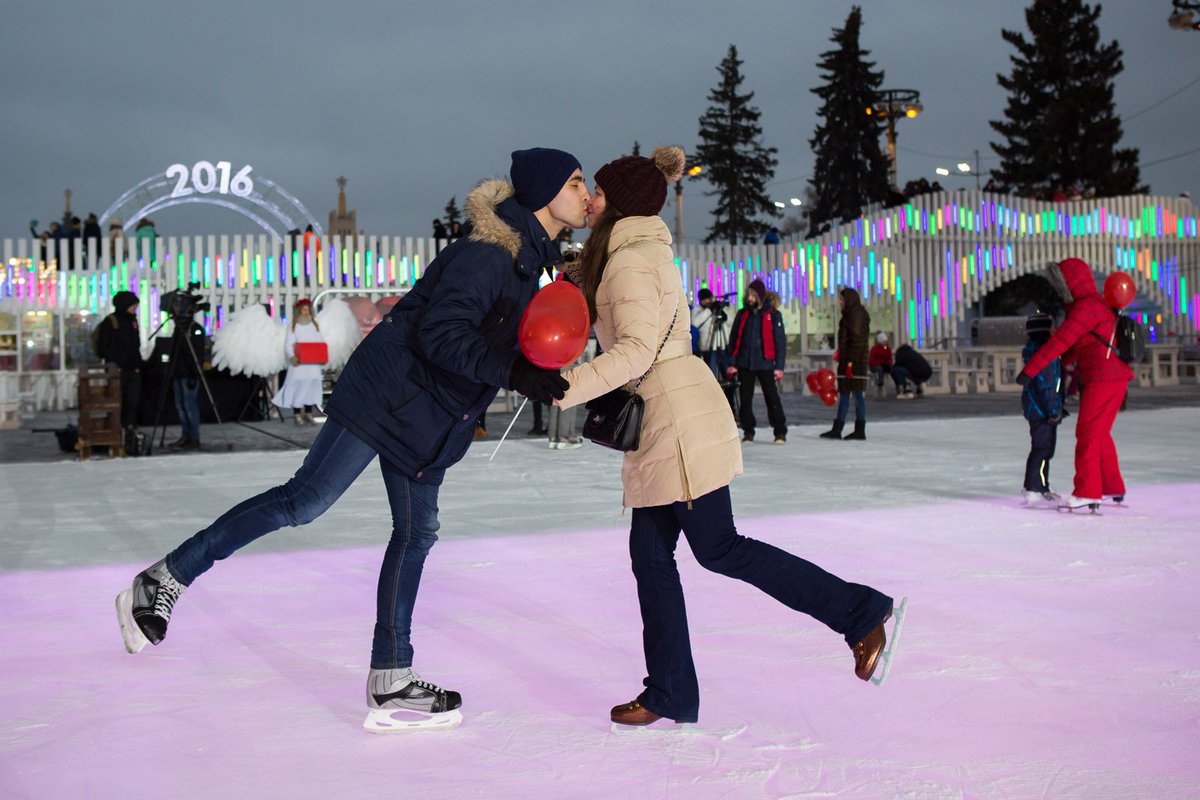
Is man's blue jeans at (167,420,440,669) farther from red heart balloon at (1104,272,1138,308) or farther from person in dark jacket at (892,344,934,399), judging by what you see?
person in dark jacket at (892,344,934,399)

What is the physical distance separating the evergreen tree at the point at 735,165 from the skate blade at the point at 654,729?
178 feet

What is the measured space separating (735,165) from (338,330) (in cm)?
4373

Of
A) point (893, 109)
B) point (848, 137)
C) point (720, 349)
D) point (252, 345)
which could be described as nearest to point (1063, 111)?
point (848, 137)

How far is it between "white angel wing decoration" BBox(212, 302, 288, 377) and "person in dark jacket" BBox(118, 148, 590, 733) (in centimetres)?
1294

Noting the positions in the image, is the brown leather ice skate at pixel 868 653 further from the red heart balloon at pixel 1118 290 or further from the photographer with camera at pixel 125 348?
the photographer with camera at pixel 125 348

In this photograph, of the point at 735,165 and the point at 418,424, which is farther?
the point at 735,165

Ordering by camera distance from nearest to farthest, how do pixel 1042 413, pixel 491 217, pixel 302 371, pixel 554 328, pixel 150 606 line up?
1. pixel 554 328
2. pixel 491 217
3. pixel 150 606
4. pixel 1042 413
5. pixel 302 371

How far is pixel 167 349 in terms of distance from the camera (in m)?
12.7

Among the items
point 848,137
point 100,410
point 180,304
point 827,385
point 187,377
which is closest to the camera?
point 100,410

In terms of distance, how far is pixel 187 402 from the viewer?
39.2ft

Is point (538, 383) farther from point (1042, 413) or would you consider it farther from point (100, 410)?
point (100, 410)

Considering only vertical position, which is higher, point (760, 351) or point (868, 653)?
point (760, 351)

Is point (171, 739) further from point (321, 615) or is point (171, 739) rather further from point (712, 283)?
point (712, 283)

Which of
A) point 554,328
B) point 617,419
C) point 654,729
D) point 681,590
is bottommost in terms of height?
point 654,729
